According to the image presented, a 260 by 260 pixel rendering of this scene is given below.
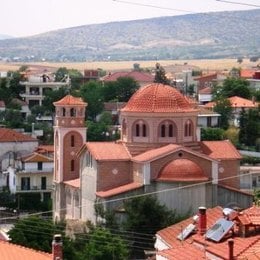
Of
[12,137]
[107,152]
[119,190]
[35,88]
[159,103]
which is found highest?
[159,103]

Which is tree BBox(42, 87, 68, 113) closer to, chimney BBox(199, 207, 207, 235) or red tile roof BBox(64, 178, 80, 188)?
red tile roof BBox(64, 178, 80, 188)

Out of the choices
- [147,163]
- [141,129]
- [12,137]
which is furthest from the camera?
[12,137]

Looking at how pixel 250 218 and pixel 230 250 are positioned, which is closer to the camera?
pixel 230 250

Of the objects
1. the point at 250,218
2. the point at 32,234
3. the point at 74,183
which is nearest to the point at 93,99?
the point at 74,183

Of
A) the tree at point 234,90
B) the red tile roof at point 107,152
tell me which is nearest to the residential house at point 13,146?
the red tile roof at point 107,152

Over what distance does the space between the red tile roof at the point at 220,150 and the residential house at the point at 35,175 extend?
14.1m

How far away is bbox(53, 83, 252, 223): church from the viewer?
132 ft

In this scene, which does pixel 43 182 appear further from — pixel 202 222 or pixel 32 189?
pixel 202 222

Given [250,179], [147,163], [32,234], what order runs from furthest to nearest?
1. [250,179]
2. [147,163]
3. [32,234]

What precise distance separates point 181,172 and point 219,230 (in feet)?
55.2

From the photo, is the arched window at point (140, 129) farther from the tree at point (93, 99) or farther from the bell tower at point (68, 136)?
the tree at point (93, 99)

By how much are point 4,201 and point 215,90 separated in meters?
38.4

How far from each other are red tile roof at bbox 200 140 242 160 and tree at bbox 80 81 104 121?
117 ft

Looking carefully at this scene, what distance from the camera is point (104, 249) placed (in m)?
31.8
